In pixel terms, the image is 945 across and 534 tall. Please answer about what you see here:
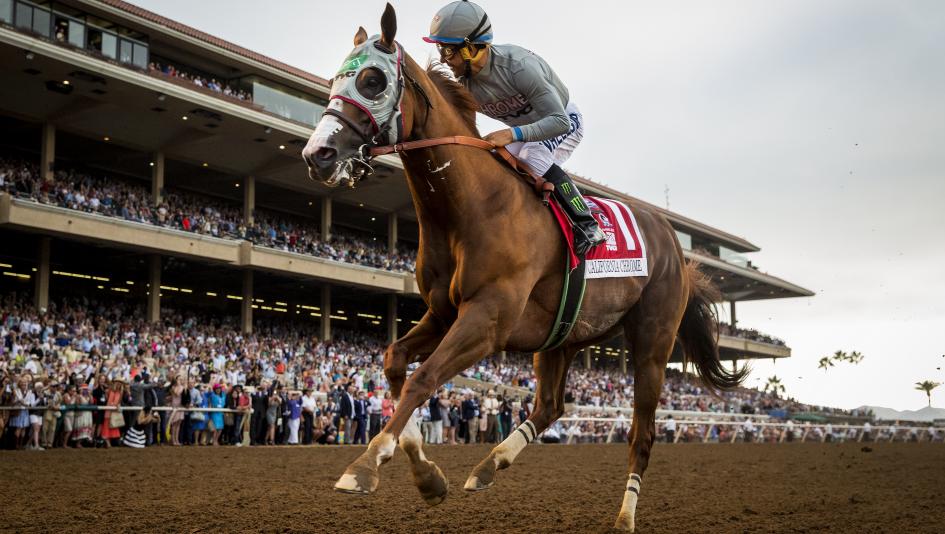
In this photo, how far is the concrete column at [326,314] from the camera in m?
38.8

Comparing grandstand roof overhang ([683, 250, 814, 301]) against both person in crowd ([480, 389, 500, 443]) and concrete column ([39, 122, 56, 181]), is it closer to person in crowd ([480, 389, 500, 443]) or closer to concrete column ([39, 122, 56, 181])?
person in crowd ([480, 389, 500, 443])

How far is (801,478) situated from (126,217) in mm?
24649

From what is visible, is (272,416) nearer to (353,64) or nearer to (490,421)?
(490,421)

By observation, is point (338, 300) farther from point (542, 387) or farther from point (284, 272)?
point (542, 387)

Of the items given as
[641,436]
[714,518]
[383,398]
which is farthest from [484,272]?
[383,398]

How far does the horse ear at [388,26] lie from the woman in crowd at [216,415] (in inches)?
635

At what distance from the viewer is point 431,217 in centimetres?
508

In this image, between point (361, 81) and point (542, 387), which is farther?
point (542, 387)

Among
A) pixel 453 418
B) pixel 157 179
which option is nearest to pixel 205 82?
pixel 157 179

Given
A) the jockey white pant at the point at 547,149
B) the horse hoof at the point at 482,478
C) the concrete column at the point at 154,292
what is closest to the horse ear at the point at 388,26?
the jockey white pant at the point at 547,149

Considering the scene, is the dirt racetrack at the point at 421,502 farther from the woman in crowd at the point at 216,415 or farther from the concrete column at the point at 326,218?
the concrete column at the point at 326,218

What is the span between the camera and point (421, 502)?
786 cm

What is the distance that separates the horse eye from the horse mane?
28.9 inches

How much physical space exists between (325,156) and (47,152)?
29455 millimetres
